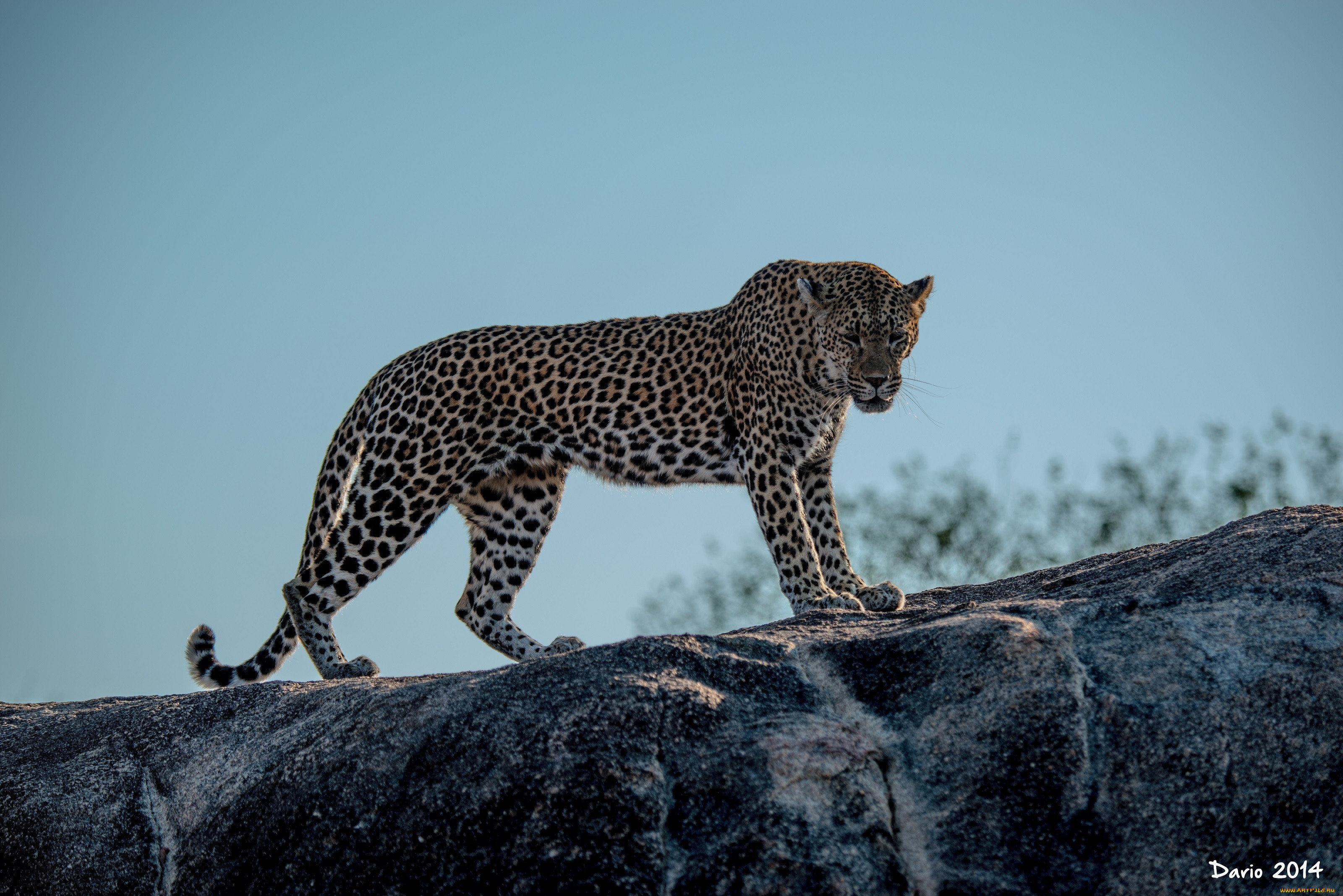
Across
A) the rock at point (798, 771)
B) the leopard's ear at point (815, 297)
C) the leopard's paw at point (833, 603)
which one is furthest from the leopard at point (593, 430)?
the rock at point (798, 771)

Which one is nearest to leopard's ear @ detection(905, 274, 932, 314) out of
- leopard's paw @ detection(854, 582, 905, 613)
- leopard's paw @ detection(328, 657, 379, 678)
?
leopard's paw @ detection(854, 582, 905, 613)

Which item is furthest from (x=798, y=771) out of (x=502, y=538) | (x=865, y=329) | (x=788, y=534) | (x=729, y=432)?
(x=502, y=538)

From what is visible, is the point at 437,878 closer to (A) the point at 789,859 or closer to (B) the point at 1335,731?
(A) the point at 789,859

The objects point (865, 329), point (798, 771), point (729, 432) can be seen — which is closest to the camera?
point (798, 771)

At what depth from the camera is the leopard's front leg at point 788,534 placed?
344 inches

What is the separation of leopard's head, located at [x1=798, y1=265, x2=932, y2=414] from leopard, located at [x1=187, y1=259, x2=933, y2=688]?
0.01m

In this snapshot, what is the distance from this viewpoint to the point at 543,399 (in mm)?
10023

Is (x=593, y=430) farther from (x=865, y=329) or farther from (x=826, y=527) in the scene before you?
(x=865, y=329)

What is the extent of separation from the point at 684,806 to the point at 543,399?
5457mm

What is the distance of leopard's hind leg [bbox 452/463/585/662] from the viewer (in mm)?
10352

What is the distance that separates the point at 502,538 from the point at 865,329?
342 centimetres

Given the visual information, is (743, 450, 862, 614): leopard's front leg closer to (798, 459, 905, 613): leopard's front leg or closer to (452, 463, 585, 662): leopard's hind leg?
(798, 459, 905, 613): leopard's front leg

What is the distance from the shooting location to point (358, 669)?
27.8 feet

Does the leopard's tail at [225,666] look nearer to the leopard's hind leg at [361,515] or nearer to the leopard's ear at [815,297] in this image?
the leopard's hind leg at [361,515]
